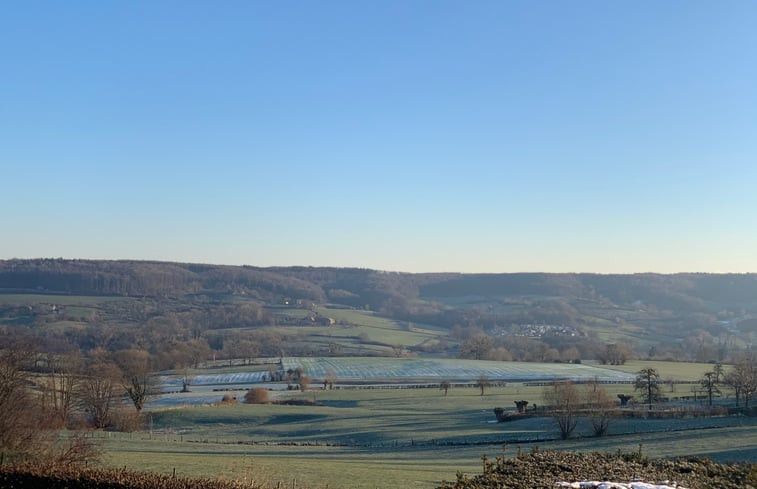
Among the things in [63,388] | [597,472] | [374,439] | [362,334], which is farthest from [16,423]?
[362,334]

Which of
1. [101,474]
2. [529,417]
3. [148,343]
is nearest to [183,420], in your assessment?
[529,417]

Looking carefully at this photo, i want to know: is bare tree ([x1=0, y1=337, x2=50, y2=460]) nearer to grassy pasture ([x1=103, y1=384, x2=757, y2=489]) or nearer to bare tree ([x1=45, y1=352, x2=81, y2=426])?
grassy pasture ([x1=103, y1=384, x2=757, y2=489])

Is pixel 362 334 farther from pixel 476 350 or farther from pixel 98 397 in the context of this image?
pixel 98 397

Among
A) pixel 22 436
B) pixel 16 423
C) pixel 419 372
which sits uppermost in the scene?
pixel 16 423

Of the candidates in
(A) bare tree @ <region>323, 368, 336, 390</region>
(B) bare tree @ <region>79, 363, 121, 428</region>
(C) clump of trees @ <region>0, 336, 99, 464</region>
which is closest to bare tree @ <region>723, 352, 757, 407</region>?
(A) bare tree @ <region>323, 368, 336, 390</region>

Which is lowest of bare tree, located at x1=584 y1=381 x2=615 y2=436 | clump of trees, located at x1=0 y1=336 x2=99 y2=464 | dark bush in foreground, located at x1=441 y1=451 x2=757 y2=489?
bare tree, located at x1=584 y1=381 x2=615 y2=436
